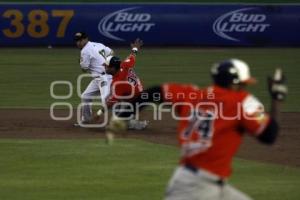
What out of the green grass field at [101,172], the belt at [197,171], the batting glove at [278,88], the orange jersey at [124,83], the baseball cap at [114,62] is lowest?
the green grass field at [101,172]

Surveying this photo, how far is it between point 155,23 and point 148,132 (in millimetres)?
16205

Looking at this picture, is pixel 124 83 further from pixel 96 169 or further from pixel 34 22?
pixel 34 22

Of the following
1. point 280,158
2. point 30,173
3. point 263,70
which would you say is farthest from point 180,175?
point 263,70

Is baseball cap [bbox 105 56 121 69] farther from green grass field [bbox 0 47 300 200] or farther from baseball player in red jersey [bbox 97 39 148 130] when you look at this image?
green grass field [bbox 0 47 300 200]

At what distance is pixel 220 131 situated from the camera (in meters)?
7.27

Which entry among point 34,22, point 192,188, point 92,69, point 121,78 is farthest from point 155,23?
point 192,188

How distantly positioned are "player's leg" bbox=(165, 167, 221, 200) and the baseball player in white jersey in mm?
9484

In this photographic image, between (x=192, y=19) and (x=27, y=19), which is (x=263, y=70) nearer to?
(x=192, y=19)

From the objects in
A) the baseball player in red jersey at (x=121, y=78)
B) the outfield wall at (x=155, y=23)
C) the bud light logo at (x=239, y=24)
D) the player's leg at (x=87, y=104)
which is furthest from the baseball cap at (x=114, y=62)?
the bud light logo at (x=239, y=24)

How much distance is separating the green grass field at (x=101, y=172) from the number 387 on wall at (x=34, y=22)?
17.3 m

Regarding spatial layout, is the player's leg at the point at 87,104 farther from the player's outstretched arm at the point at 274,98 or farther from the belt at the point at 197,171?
the player's outstretched arm at the point at 274,98

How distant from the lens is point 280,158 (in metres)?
13.6

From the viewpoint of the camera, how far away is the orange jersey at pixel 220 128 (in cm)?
721

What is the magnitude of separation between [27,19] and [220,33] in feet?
24.1
